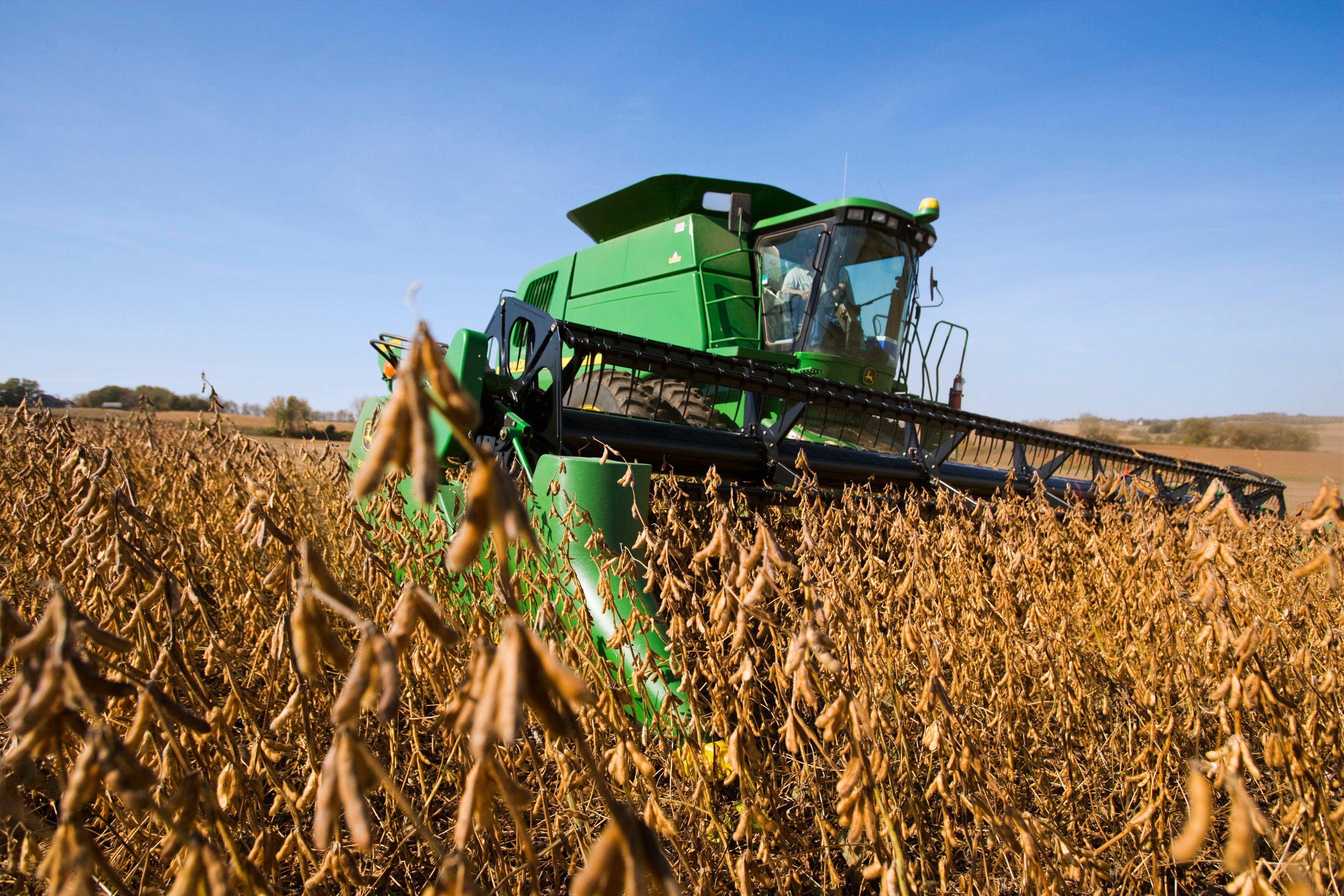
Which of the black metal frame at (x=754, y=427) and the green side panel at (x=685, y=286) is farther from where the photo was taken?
the green side panel at (x=685, y=286)

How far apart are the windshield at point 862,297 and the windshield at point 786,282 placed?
0.43 feet

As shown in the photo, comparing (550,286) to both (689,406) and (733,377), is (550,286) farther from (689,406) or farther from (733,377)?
(733,377)

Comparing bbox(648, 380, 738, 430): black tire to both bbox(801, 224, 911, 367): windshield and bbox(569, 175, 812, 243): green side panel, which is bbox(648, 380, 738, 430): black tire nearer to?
bbox(801, 224, 911, 367): windshield

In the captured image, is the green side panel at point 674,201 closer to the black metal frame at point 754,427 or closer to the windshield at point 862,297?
the windshield at point 862,297

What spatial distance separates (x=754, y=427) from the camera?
2959mm

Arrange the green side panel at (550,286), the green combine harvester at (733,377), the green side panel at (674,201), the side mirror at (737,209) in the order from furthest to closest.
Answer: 1. the green side panel at (550,286)
2. the green side panel at (674,201)
3. the side mirror at (737,209)
4. the green combine harvester at (733,377)

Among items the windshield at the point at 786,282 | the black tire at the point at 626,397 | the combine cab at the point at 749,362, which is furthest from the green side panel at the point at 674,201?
the black tire at the point at 626,397

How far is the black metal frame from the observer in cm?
238

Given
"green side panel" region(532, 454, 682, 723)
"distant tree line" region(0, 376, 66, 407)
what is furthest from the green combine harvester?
"distant tree line" region(0, 376, 66, 407)

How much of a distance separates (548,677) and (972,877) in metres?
1.02

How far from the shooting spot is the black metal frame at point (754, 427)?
238cm

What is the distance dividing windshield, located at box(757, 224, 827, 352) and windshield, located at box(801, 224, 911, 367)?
0.13 m

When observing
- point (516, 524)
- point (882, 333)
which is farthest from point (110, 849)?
point (882, 333)

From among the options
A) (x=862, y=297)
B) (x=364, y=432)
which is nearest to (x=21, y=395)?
(x=364, y=432)
